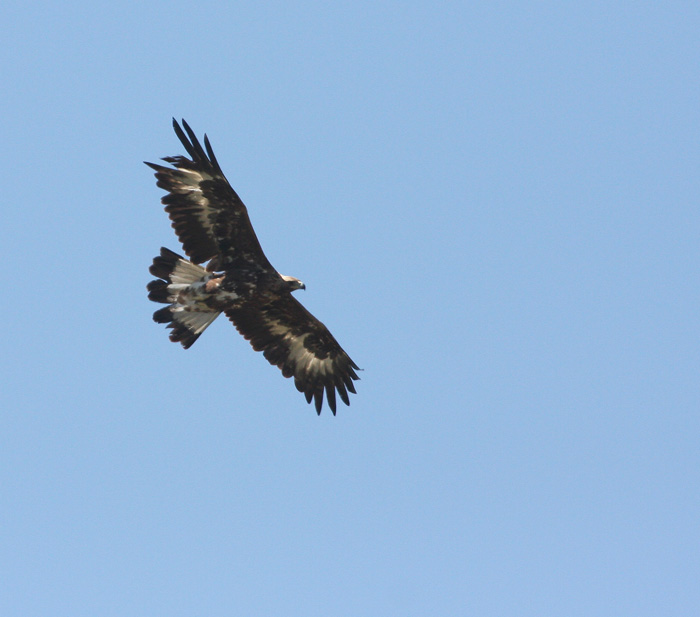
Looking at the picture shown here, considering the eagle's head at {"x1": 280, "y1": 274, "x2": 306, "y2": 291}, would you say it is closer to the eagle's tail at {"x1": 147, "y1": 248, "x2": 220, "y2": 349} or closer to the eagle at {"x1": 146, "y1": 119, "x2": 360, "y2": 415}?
the eagle at {"x1": 146, "y1": 119, "x2": 360, "y2": 415}

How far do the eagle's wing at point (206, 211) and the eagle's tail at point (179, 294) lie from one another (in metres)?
0.26

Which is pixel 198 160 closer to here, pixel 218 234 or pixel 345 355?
pixel 218 234

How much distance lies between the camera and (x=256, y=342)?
19688 millimetres

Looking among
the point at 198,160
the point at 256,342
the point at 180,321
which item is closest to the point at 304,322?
the point at 256,342

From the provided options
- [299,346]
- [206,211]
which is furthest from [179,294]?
[299,346]

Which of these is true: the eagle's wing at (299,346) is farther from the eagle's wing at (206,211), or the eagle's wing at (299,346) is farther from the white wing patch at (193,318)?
the eagle's wing at (206,211)

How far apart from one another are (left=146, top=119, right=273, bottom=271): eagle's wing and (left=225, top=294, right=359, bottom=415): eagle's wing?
146cm

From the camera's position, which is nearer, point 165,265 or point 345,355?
point 165,265

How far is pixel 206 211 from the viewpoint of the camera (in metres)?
17.7

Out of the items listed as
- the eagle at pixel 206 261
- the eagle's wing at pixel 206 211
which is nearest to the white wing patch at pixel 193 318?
the eagle at pixel 206 261

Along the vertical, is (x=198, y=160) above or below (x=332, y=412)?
above

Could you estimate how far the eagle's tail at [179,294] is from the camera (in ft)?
58.9

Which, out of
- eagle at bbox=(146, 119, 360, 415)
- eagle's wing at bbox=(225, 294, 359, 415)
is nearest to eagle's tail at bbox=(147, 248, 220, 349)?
eagle at bbox=(146, 119, 360, 415)

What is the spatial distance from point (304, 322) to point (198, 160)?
12.6ft
